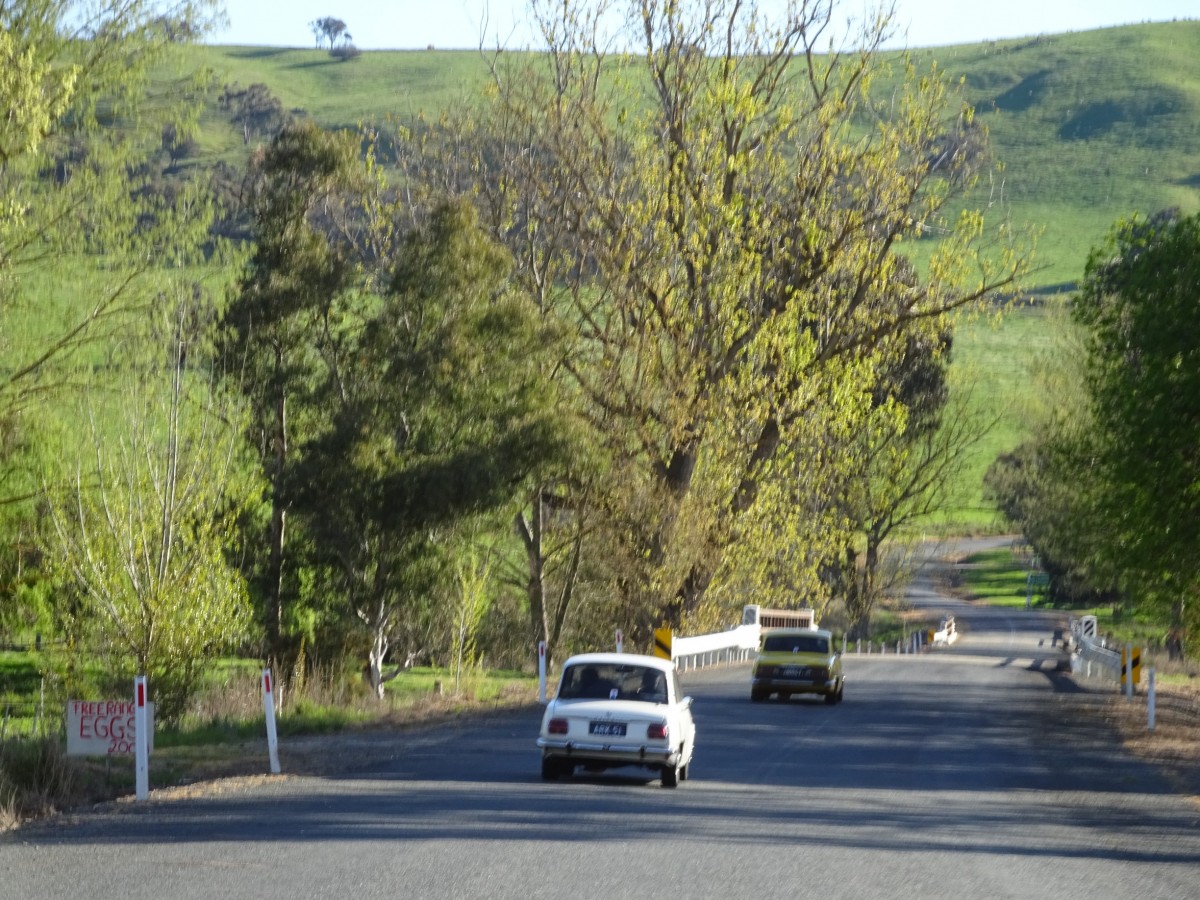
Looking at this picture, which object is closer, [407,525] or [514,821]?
[514,821]

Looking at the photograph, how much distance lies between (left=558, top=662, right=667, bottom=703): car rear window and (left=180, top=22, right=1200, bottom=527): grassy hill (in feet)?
354

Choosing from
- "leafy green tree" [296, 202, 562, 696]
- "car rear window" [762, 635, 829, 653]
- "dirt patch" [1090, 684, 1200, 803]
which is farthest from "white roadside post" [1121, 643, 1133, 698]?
"leafy green tree" [296, 202, 562, 696]

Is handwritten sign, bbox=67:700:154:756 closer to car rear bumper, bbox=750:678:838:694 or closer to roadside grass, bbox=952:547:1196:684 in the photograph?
car rear bumper, bbox=750:678:838:694

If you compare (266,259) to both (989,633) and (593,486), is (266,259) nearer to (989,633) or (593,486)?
(593,486)

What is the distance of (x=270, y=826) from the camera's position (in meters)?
13.7

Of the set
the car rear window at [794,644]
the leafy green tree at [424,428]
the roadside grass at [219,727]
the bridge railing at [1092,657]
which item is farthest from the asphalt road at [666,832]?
the bridge railing at [1092,657]

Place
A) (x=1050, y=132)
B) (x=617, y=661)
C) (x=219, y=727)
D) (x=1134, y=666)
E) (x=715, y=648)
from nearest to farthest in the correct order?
(x=617, y=661)
(x=219, y=727)
(x=1134, y=666)
(x=715, y=648)
(x=1050, y=132)

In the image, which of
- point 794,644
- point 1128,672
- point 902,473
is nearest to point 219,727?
point 794,644

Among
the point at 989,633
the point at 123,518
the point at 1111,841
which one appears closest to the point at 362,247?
the point at 123,518

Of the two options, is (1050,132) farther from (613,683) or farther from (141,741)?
(141,741)

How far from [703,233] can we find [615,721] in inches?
967

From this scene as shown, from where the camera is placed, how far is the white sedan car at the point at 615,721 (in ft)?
57.6

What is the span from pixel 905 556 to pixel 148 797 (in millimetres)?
59025

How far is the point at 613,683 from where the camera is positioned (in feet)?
60.3
